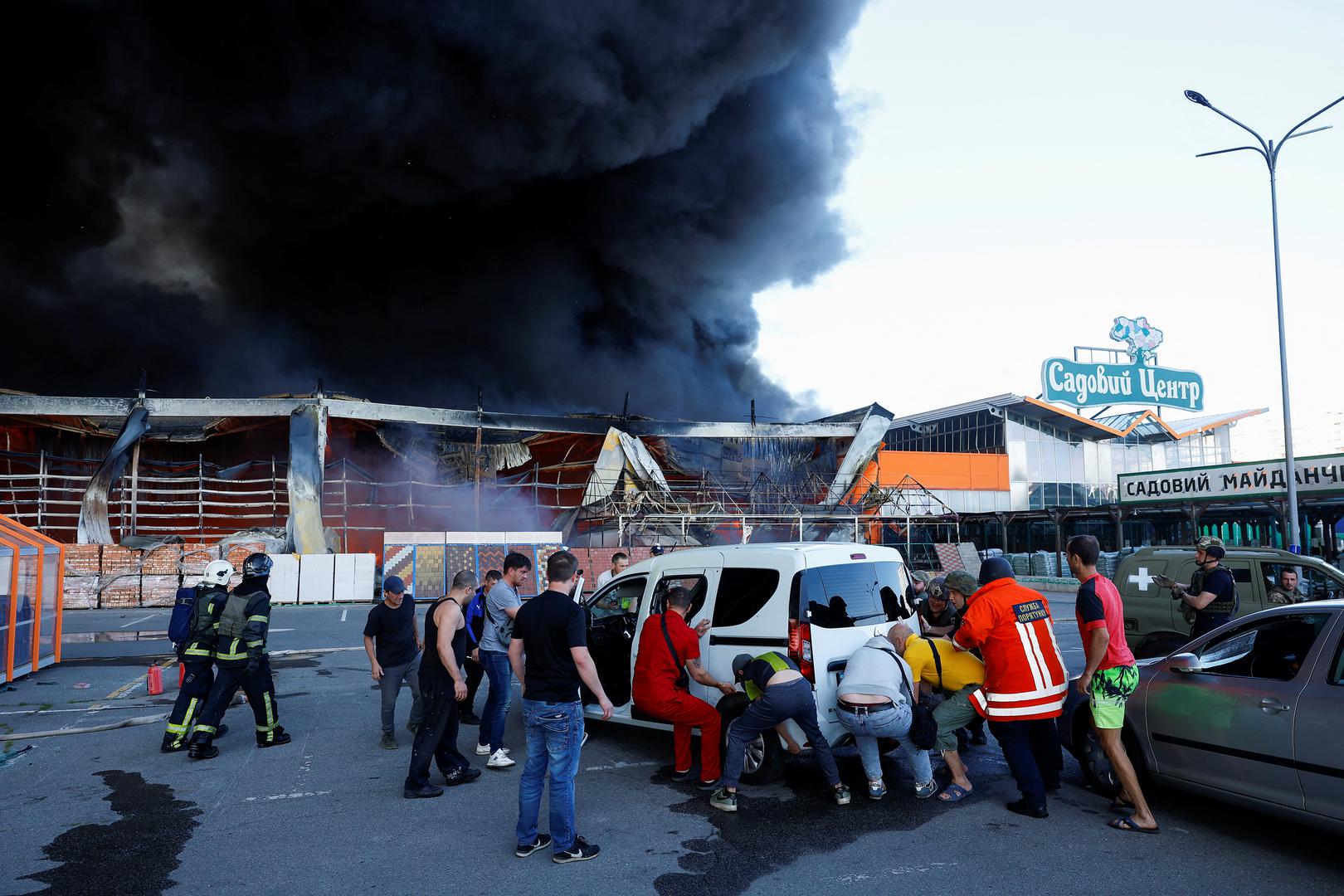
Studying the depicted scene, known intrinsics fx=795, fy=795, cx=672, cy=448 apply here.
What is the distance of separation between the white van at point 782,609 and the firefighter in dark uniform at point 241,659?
9.18ft

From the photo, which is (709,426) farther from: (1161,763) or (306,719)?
(1161,763)

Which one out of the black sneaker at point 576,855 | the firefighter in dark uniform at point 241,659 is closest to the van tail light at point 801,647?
the black sneaker at point 576,855

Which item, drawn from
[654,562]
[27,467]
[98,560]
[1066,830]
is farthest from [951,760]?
[27,467]

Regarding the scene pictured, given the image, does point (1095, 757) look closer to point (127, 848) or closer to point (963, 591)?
point (963, 591)

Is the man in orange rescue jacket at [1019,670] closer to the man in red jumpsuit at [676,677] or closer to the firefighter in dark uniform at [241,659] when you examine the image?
the man in red jumpsuit at [676,677]

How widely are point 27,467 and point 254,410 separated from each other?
7993mm

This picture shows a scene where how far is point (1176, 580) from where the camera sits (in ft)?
30.9

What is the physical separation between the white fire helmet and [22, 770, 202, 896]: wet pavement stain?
5.38ft

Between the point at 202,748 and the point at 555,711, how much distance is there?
12.8ft

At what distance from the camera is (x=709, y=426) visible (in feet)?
96.4

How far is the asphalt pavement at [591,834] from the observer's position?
391 centimetres

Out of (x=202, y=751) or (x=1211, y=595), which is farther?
(x=1211, y=595)

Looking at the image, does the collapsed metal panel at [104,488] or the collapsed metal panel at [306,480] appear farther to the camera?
the collapsed metal panel at [306,480]

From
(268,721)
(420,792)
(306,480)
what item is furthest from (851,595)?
(306,480)
